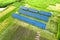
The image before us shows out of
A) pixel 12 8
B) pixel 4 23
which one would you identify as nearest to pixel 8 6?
pixel 12 8

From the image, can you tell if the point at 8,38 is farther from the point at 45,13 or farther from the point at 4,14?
the point at 45,13

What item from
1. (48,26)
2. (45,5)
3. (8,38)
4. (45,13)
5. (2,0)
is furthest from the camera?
(2,0)

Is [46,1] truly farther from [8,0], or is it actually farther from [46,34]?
[46,34]

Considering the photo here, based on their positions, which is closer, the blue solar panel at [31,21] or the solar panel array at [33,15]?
the blue solar panel at [31,21]

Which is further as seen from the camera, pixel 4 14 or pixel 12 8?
pixel 12 8

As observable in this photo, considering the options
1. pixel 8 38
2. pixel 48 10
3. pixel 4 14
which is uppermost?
pixel 48 10

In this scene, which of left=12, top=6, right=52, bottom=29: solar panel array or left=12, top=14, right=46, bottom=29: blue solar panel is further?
left=12, top=6, right=52, bottom=29: solar panel array

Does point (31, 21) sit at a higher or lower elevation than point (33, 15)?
lower

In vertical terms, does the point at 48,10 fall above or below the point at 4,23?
above

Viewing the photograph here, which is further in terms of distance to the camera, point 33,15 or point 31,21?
point 33,15

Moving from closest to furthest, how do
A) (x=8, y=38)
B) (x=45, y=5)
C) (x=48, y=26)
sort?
(x=8, y=38) < (x=48, y=26) < (x=45, y=5)
